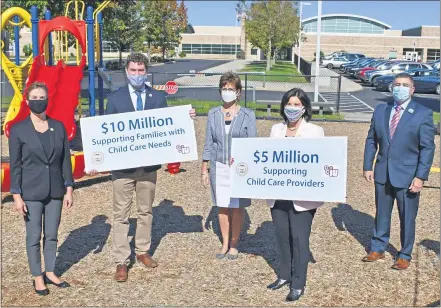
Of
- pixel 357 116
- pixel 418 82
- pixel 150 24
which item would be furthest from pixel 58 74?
pixel 150 24

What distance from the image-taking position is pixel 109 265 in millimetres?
5637

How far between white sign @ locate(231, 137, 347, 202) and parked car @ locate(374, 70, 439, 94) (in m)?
25.3

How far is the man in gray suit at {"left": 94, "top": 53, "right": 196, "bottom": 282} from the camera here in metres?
5.20

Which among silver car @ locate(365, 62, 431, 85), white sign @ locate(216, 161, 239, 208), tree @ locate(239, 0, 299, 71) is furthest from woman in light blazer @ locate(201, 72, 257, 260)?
tree @ locate(239, 0, 299, 71)

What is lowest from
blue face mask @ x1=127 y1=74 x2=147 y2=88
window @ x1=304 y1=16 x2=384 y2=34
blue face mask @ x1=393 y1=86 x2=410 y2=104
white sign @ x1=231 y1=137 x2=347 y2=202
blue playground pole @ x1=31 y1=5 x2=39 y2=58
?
white sign @ x1=231 y1=137 x2=347 y2=202

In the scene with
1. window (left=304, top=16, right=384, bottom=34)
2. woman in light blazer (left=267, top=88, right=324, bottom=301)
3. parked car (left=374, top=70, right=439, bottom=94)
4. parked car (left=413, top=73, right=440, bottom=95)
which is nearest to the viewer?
woman in light blazer (left=267, top=88, right=324, bottom=301)

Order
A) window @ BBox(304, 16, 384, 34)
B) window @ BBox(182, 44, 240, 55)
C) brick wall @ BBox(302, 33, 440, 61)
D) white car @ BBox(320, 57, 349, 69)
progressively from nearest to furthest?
white car @ BBox(320, 57, 349, 69), brick wall @ BBox(302, 33, 440, 61), window @ BBox(182, 44, 240, 55), window @ BBox(304, 16, 384, 34)

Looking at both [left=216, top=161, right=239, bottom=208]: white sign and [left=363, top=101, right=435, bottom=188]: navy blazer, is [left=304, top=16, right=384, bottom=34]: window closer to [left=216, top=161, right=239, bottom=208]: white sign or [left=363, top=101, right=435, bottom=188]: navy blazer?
[left=363, top=101, right=435, bottom=188]: navy blazer

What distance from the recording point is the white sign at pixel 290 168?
15.5 feet

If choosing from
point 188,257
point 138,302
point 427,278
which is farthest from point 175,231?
point 427,278

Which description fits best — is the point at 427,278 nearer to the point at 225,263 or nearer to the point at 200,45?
the point at 225,263

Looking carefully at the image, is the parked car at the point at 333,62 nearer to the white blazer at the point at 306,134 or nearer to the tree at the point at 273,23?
the tree at the point at 273,23

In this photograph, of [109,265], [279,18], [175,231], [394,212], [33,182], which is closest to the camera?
[33,182]

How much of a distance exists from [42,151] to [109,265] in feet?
5.17
